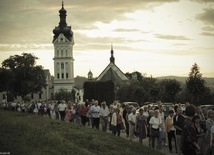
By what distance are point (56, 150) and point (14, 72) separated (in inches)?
3228

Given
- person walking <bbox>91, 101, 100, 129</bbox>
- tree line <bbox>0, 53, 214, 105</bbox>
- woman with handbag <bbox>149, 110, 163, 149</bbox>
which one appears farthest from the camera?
tree line <bbox>0, 53, 214, 105</bbox>

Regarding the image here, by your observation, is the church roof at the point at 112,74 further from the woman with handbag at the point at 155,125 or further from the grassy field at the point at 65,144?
the woman with handbag at the point at 155,125

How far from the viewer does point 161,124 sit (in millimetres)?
17516

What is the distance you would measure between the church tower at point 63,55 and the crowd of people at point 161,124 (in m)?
109

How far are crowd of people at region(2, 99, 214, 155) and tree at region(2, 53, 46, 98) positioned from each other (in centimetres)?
6051

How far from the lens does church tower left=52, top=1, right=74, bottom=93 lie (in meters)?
143

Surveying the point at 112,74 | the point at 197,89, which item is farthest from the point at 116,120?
the point at 112,74

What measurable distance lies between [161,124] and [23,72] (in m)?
79.6

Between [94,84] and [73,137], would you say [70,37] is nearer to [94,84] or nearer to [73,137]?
[94,84]

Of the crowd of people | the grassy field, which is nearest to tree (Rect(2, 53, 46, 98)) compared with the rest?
the crowd of people

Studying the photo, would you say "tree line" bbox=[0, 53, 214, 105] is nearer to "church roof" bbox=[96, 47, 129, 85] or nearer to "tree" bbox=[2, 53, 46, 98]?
"tree" bbox=[2, 53, 46, 98]

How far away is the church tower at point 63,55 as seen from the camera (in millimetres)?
143250

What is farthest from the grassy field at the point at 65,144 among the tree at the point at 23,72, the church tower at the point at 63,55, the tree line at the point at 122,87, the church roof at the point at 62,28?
the church roof at the point at 62,28

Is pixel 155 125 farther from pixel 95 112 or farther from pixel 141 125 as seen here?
pixel 95 112
